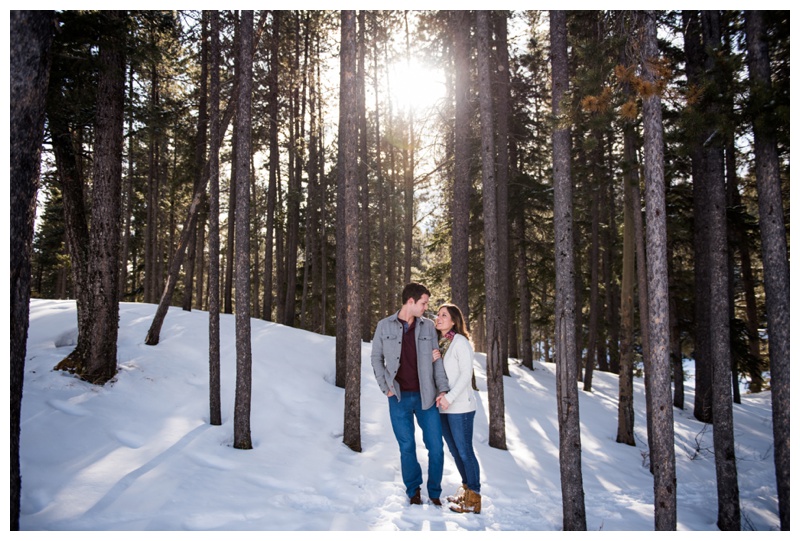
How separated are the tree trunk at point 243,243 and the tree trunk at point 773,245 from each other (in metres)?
7.45

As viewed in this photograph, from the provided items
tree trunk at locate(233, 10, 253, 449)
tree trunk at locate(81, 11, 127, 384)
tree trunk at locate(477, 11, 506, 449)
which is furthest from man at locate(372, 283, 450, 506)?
tree trunk at locate(81, 11, 127, 384)

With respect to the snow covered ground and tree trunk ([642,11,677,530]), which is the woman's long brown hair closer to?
the snow covered ground

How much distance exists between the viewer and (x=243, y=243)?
7000mm

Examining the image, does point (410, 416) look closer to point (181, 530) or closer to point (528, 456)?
point (181, 530)

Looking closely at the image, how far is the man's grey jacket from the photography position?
5.27 metres

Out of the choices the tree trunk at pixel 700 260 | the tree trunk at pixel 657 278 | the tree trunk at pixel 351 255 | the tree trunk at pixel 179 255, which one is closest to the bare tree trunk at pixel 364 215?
the tree trunk at pixel 179 255

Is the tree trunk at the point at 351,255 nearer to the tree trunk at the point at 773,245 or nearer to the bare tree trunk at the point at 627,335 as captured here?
the tree trunk at the point at 773,245

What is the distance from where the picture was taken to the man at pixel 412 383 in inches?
209

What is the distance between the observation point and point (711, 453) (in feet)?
36.8

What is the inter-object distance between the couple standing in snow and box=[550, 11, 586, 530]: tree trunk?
1161 millimetres

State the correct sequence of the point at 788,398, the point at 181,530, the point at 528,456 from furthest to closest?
the point at 528,456, the point at 788,398, the point at 181,530
